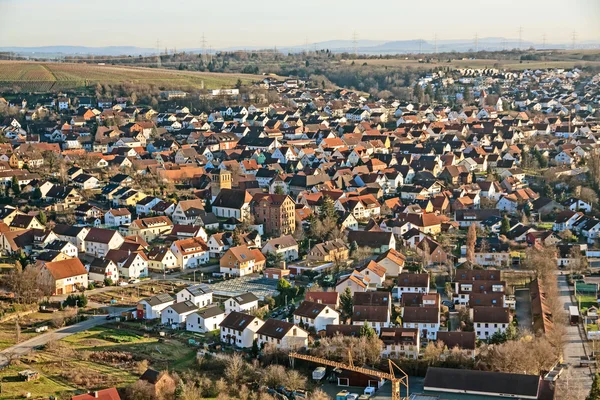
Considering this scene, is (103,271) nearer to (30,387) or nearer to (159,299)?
(159,299)

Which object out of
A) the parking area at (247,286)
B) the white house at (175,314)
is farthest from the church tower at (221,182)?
the white house at (175,314)

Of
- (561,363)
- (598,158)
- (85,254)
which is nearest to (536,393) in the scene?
(561,363)

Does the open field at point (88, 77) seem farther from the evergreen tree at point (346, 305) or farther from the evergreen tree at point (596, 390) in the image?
the evergreen tree at point (596, 390)

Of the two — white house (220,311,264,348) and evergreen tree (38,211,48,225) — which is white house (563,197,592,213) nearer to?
white house (220,311,264,348)

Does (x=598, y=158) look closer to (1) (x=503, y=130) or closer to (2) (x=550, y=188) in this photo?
(2) (x=550, y=188)

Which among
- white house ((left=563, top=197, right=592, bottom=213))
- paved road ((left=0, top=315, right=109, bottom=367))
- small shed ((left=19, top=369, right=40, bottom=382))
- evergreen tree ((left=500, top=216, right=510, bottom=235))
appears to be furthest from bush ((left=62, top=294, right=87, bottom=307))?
white house ((left=563, top=197, right=592, bottom=213))
